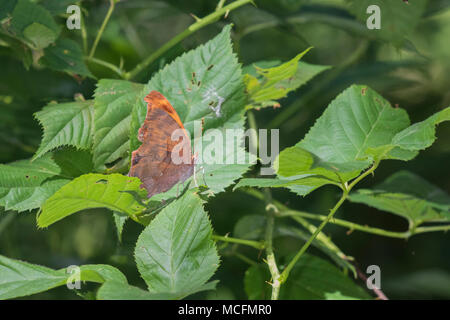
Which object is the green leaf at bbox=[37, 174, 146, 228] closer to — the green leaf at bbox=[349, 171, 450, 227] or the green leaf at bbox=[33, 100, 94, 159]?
the green leaf at bbox=[33, 100, 94, 159]

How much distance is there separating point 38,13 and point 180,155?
33 cm

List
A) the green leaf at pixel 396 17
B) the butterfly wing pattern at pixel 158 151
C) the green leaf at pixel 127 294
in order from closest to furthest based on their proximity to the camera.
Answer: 1. the green leaf at pixel 127 294
2. the butterfly wing pattern at pixel 158 151
3. the green leaf at pixel 396 17

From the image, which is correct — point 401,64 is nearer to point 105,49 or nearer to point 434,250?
point 434,250

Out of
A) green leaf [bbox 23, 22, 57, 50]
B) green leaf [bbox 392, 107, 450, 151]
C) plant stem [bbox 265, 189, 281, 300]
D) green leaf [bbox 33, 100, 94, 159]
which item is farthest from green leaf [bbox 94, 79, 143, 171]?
green leaf [bbox 392, 107, 450, 151]

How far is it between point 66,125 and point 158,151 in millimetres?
140

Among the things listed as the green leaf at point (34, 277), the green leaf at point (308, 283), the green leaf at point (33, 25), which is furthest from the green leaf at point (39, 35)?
the green leaf at point (308, 283)

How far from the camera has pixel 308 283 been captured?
0.77 metres

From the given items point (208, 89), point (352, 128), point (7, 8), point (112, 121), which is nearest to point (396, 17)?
point (352, 128)

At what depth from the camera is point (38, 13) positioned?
723 millimetres

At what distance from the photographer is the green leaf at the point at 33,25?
704mm

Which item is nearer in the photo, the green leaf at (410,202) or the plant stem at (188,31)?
the plant stem at (188,31)

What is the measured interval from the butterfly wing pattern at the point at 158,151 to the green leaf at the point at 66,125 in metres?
A: 0.10

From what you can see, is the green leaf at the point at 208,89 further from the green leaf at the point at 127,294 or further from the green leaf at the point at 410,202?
the green leaf at the point at 410,202

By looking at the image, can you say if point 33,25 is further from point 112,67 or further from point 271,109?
point 271,109
